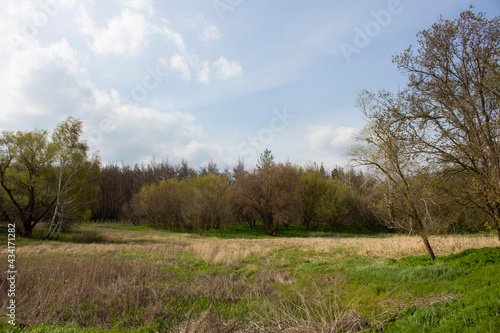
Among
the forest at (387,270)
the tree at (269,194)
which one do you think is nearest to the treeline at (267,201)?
the tree at (269,194)

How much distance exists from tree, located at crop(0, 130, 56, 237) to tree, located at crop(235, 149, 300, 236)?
2624 centimetres

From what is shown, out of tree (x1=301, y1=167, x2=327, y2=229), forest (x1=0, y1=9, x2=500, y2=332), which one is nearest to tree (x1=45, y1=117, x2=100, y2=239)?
forest (x1=0, y1=9, x2=500, y2=332)

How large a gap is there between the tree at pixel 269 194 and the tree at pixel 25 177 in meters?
26.2

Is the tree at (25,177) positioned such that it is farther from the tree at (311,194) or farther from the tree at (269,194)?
the tree at (311,194)

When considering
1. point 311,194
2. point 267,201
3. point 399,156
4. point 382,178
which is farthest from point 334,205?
point 399,156

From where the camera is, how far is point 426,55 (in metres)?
11.7

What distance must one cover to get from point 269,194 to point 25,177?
104 feet

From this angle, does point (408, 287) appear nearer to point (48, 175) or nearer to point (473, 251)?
point (473, 251)

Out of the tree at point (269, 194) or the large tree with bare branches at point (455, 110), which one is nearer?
the large tree with bare branches at point (455, 110)

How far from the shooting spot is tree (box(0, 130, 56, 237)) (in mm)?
26719

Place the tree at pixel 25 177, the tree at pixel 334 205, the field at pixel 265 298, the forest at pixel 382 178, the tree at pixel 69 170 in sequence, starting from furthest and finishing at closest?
the tree at pixel 334 205, the tree at pixel 69 170, the tree at pixel 25 177, the forest at pixel 382 178, the field at pixel 265 298

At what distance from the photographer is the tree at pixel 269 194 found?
143 feet

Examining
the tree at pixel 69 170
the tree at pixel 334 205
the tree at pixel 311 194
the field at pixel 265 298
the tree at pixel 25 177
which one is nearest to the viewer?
the field at pixel 265 298

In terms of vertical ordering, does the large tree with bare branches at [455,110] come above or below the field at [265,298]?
above
